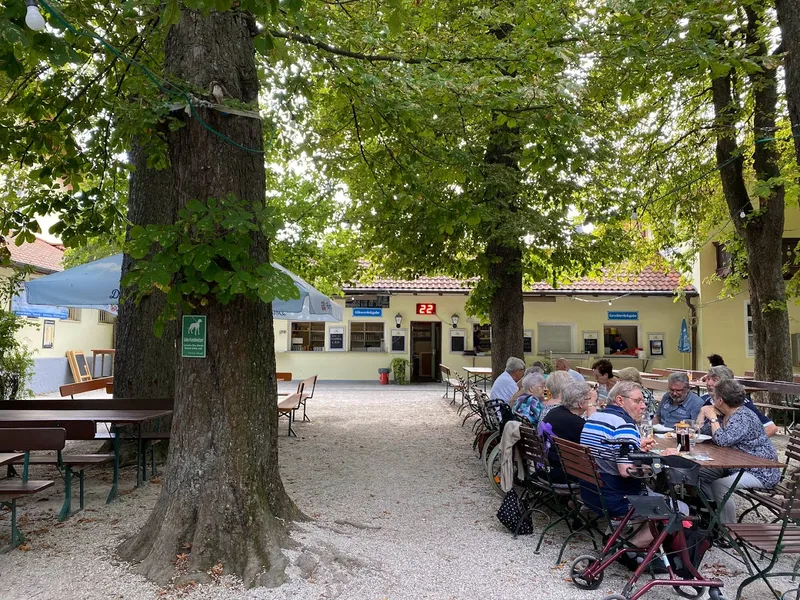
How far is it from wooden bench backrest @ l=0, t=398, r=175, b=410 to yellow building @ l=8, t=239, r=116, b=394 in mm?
8861

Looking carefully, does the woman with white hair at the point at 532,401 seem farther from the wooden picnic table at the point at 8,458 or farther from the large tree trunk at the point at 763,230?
the large tree trunk at the point at 763,230

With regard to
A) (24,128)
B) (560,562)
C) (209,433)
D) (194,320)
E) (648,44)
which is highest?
(648,44)

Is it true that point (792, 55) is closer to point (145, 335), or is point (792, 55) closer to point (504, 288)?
point (504, 288)

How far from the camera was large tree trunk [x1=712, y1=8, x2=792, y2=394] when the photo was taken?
11.2m

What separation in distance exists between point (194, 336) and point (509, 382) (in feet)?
15.8

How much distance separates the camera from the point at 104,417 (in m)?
6.18

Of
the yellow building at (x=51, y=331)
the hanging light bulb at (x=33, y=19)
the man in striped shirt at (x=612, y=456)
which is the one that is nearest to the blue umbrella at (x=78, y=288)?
the man in striped shirt at (x=612, y=456)

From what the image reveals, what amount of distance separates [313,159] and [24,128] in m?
3.37

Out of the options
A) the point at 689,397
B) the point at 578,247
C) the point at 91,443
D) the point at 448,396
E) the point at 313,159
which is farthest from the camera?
the point at 448,396

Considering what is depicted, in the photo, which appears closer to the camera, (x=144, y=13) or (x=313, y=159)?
(x=144, y=13)

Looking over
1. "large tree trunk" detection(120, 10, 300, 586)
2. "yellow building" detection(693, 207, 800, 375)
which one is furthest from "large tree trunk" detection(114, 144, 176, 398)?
"yellow building" detection(693, 207, 800, 375)

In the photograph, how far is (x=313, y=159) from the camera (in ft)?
26.9

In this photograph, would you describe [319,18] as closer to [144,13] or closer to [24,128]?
[144,13]

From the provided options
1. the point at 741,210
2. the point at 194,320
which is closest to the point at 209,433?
the point at 194,320
